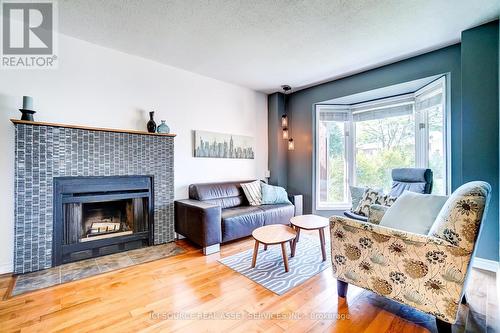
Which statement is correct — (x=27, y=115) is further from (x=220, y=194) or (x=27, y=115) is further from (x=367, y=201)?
(x=367, y=201)

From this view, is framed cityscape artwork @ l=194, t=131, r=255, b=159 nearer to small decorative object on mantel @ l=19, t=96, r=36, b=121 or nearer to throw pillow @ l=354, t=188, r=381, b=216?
small decorative object on mantel @ l=19, t=96, r=36, b=121

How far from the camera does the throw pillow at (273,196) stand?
3.75 meters

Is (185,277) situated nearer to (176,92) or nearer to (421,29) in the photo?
(176,92)

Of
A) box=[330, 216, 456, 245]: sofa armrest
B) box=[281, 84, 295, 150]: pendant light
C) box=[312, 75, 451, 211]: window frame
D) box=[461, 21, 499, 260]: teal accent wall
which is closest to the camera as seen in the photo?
box=[330, 216, 456, 245]: sofa armrest

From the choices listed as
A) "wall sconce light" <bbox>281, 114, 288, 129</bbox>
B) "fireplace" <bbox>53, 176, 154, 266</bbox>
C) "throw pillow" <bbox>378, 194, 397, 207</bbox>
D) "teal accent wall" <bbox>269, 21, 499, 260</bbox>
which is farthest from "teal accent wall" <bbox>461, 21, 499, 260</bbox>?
"fireplace" <bbox>53, 176, 154, 266</bbox>

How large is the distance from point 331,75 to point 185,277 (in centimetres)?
367

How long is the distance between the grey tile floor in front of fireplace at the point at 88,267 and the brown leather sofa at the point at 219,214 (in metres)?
0.38

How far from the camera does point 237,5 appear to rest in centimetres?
204

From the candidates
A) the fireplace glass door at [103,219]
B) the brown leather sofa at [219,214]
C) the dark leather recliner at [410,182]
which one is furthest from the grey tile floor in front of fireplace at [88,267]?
the dark leather recliner at [410,182]

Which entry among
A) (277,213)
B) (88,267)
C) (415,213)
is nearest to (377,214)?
(415,213)

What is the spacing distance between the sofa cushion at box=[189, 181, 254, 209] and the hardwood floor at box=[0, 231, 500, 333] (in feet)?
4.34

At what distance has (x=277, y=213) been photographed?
11.5 ft

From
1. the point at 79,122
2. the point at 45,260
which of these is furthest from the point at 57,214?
the point at 79,122

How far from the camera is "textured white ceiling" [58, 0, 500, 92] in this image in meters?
2.06
